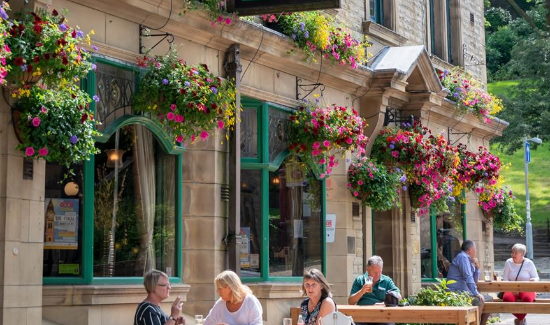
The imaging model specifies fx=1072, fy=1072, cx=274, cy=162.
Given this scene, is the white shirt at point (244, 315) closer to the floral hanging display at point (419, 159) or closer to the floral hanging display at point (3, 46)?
the floral hanging display at point (3, 46)

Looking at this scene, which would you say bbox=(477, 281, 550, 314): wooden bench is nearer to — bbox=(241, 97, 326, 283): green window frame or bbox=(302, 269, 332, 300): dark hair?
bbox=(241, 97, 326, 283): green window frame

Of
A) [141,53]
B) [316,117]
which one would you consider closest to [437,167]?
[316,117]

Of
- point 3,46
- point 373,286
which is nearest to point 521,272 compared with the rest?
point 373,286

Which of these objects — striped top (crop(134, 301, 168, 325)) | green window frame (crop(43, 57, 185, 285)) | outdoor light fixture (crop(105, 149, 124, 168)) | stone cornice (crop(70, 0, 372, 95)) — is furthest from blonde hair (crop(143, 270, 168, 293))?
stone cornice (crop(70, 0, 372, 95))

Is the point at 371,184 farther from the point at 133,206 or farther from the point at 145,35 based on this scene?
the point at 145,35

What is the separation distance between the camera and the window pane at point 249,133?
581 inches

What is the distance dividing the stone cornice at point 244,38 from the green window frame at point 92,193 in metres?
0.61

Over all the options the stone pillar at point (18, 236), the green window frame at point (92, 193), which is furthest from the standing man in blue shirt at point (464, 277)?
the stone pillar at point (18, 236)

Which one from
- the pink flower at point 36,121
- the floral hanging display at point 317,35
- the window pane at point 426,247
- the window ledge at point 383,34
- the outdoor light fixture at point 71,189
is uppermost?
the window ledge at point 383,34

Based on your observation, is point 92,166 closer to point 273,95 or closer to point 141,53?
point 141,53

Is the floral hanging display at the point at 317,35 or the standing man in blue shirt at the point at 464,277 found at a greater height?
the floral hanging display at the point at 317,35

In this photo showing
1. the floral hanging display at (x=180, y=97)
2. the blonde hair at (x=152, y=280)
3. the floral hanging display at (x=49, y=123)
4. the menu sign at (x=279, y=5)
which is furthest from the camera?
the floral hanging display at (x=180, y=97)

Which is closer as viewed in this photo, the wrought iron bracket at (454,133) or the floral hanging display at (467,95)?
the floral hanging display at (467,95)

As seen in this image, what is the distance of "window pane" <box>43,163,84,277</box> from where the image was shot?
1118 centimetres
